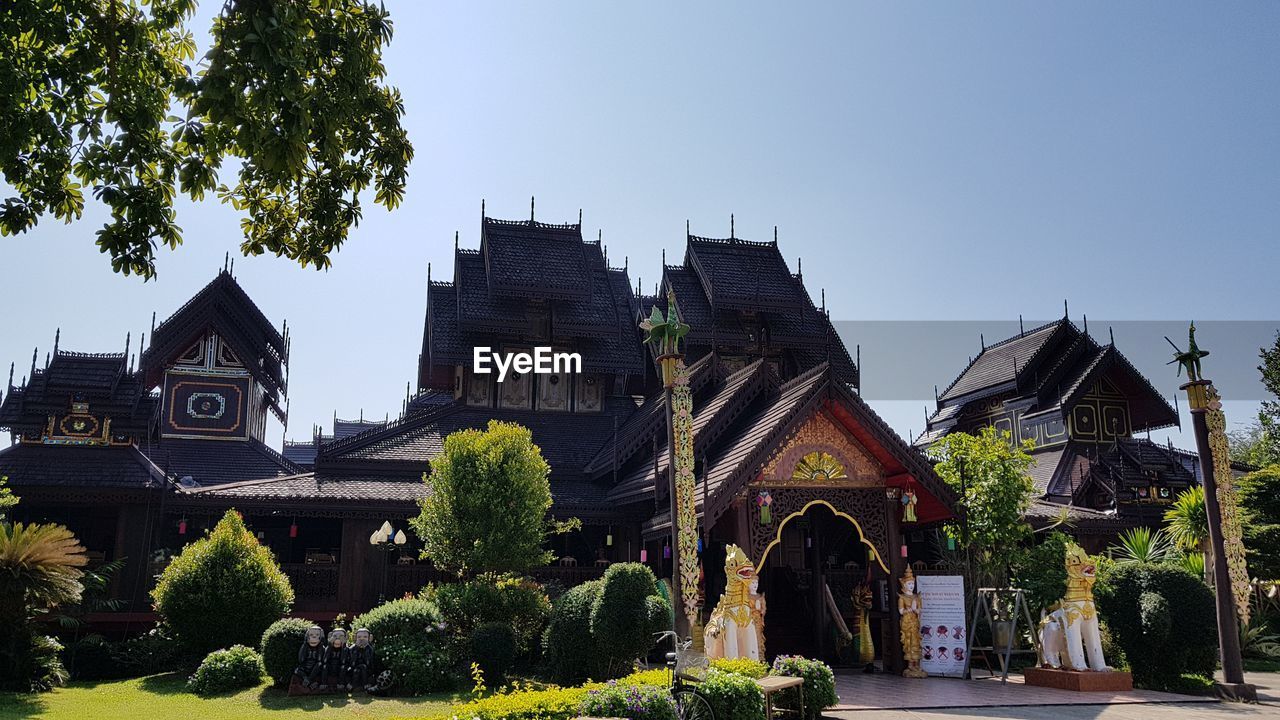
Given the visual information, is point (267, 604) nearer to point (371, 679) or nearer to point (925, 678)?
point (371, 679)

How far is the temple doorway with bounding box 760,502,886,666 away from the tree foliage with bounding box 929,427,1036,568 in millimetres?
2204

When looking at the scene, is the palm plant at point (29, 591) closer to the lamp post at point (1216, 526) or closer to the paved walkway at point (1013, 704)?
the paved walkway at point (1013, 704)

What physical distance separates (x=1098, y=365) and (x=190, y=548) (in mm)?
28894

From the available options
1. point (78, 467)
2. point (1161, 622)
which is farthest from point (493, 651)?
point (78, 467)

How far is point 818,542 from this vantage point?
1862cm

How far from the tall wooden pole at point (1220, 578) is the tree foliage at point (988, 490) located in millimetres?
3685

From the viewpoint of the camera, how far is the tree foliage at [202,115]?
6.79m

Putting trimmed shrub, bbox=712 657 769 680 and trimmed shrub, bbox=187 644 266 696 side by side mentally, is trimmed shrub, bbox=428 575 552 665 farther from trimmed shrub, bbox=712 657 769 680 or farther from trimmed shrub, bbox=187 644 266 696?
trimmed shrub, bbox=712 657 769 680

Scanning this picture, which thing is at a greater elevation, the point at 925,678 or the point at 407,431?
the point at 407,431

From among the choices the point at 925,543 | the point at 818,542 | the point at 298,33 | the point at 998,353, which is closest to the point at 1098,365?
the point at 998,353

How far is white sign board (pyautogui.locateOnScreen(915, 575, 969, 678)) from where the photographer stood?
16.2 metres

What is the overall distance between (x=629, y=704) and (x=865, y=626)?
9964mm

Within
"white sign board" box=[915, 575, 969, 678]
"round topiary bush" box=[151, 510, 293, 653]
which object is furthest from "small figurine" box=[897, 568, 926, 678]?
"round topiary bush" box=[151, 510, 293, 653]

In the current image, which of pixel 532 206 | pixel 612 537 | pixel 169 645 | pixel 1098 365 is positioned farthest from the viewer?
pixel 1098 365
